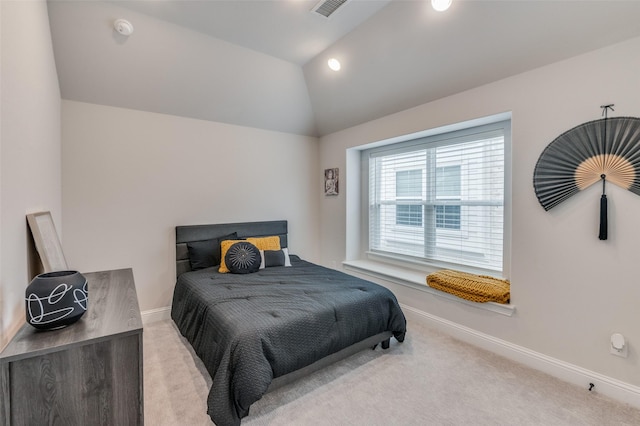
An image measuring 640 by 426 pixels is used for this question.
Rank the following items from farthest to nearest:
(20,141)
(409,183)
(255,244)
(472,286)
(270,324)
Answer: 1. (409,183)
2. (255,244)
3. (472,286)
4. (270,324)
5. (20,141)

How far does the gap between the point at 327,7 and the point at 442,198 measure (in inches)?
89.1

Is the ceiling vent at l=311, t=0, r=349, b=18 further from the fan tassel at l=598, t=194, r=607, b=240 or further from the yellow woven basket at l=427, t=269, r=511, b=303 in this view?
the yellow woven basket at l=427, t=269, r=511, b=303

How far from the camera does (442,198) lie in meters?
3.36

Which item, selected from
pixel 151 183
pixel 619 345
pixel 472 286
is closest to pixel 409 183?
pixel 472 286

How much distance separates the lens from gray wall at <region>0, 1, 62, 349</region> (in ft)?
3.91

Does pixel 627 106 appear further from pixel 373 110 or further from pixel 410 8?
pixel 373 110

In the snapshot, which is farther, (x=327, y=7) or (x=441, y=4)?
(x=327, y=7)

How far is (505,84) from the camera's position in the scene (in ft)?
8.02

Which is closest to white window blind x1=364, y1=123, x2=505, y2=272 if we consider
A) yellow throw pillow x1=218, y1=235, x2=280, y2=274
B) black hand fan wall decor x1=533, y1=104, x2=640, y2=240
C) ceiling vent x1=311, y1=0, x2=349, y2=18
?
black hand fan wall decor x1=533, y1=104, x2=640, y2=240

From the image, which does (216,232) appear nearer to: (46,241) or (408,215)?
(46,241)

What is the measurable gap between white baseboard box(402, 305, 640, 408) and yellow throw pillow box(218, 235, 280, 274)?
1.91 m

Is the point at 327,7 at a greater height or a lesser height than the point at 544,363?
greater

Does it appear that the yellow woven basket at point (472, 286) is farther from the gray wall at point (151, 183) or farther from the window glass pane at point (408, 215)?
the gray wall at point (151, 183)

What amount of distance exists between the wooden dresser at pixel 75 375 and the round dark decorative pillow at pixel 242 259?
1729mm
